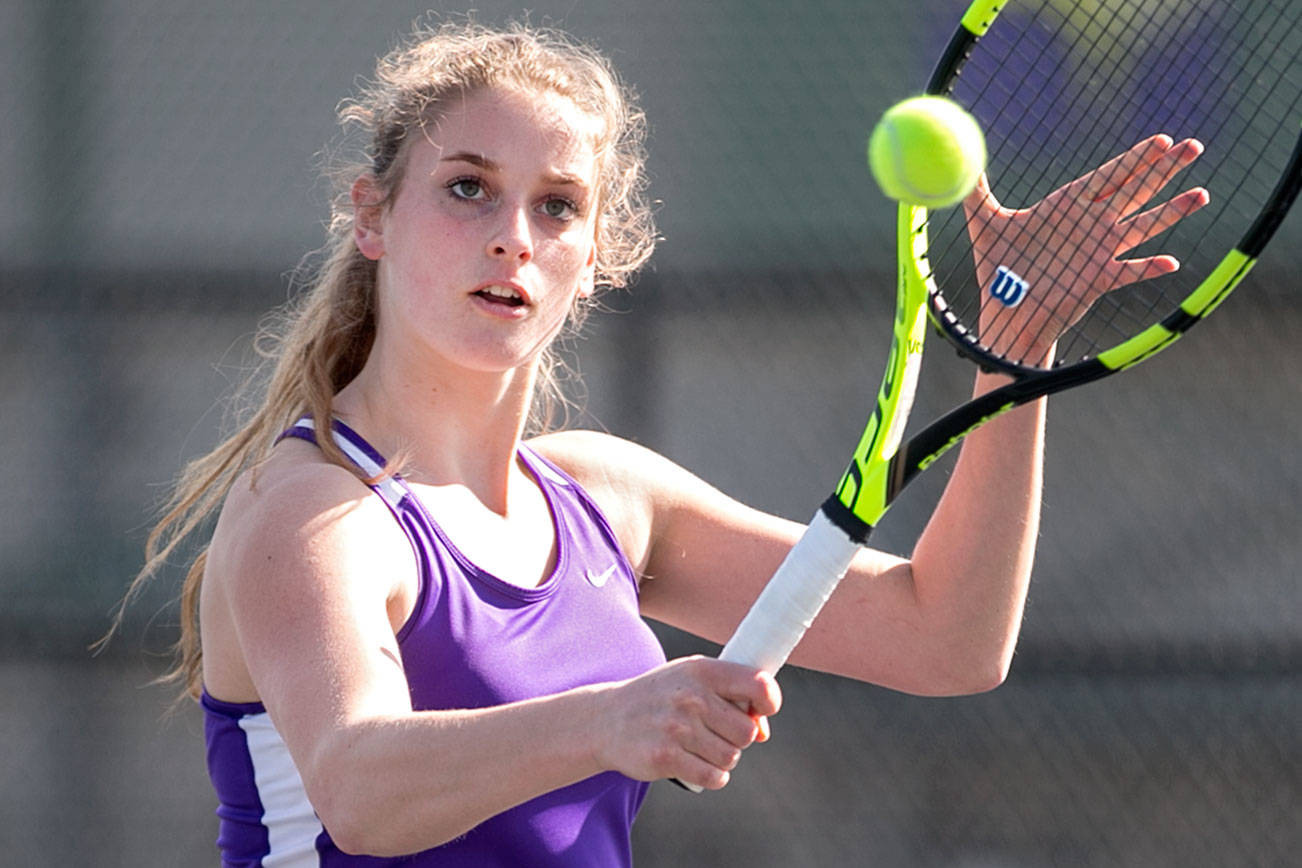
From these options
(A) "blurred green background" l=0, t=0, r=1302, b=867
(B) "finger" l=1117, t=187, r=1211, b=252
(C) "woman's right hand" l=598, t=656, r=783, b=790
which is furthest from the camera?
(A) "blurred green background" l=0, t=0, r=1302, b=867

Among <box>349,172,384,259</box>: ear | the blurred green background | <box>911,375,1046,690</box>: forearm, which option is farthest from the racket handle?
the blurred green background

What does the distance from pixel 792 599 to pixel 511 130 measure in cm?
48

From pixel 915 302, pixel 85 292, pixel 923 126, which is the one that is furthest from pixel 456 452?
pixel 85 292

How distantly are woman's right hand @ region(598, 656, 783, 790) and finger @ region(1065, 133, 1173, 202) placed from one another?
1.69 feet

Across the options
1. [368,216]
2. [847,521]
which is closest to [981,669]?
[847,521]

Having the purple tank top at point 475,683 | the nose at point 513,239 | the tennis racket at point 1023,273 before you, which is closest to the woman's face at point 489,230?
the nose at point 513,239

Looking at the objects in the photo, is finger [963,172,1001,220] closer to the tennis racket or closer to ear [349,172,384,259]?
the tennis racket

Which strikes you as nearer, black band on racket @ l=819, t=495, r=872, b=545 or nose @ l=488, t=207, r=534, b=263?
black band on racket @ l=819, t=495, r=872, b=545

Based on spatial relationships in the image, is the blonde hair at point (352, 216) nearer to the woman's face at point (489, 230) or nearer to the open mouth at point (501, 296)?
the woman's face at point (489, 230)

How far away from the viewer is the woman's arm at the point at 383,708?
3.17 feet

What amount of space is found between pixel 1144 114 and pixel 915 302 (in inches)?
35.5

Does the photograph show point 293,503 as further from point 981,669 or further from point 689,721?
point 981,669

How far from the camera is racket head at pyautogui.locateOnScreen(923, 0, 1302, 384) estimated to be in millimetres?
A: 1246

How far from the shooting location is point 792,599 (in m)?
1.09
